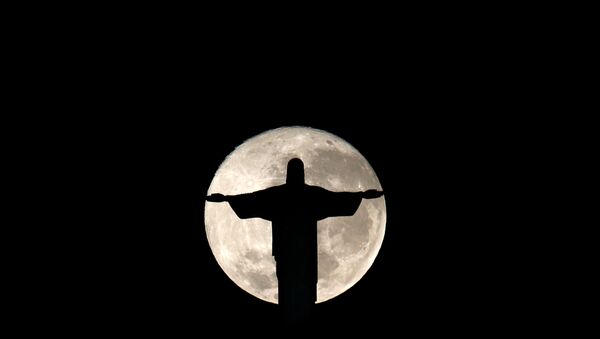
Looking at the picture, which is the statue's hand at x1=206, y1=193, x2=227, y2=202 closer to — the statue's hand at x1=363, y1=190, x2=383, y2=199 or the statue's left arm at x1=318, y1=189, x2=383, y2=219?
the statue's left arm at x1=318, y1=189, x2=383, y2=219

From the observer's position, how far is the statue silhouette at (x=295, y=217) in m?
9.37

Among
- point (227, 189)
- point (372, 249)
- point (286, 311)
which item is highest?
point (227, 189)

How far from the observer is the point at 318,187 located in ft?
31.4

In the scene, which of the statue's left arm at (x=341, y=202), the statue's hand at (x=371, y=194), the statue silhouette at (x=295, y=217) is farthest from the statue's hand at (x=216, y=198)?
the statue's hand at (x=371, y=194)

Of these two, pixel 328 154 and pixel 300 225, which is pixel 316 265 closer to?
pixel 300 225

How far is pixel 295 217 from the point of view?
9.37m

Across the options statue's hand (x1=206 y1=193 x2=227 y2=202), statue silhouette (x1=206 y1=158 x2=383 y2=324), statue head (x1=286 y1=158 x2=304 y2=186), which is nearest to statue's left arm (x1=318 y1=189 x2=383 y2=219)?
statue silhouette (x1=206 y1=158 x2=383 y2=324)

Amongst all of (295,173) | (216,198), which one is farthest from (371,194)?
(216,198)

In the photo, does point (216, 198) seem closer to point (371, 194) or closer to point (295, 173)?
point (295, 173)

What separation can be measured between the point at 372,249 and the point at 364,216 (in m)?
0.50

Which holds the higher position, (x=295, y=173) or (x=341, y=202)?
(x=295, y=173)

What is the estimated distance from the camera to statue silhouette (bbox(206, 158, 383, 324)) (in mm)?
9367

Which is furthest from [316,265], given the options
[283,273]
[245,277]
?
[245,277]

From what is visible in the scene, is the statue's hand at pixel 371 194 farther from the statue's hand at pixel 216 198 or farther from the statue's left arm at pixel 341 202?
the statue's hand at pixel 216 198
